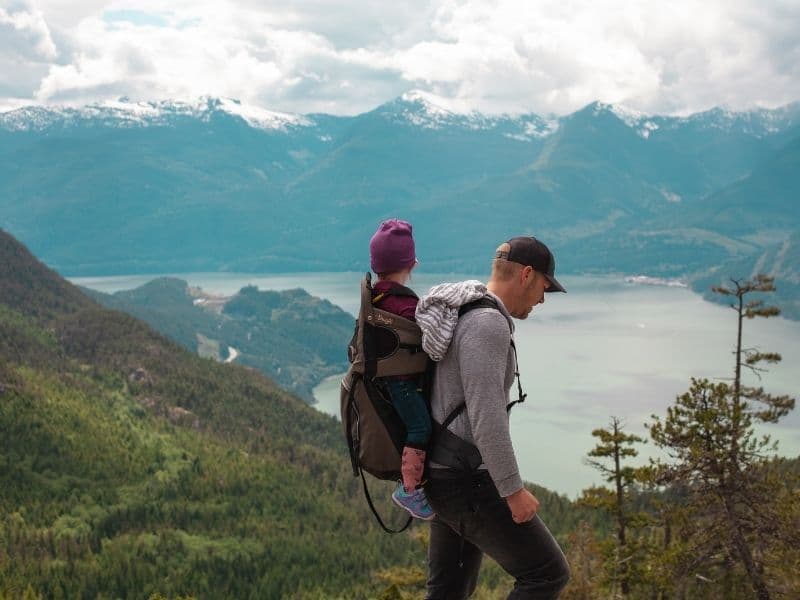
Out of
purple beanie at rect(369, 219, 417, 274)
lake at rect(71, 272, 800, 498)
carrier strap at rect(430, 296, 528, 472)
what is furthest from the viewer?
lake at rect(71, 272, 800, 498)

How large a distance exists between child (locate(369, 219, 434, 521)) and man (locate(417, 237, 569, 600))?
0.16 m

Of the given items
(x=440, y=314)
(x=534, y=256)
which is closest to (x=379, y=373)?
(x=440, y=314)

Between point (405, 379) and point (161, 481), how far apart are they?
93.1 m

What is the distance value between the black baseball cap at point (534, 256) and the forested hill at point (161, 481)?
4643 centimetres

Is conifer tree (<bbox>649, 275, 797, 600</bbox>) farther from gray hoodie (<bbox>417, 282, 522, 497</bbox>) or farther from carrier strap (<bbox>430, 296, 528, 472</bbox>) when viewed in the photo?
gray hoodie (<bbox>417, 282, 522, 497</bbox>)

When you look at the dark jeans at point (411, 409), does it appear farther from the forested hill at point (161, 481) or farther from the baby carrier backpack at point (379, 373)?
the forested hill at point (161, 481)

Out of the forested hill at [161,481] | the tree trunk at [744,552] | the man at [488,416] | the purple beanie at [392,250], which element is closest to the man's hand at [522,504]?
the man at [488,416]

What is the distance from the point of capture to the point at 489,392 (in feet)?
18.0

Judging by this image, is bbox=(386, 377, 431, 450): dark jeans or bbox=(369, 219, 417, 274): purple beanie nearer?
bbox=(386, 377, 431, 450): dark jeans

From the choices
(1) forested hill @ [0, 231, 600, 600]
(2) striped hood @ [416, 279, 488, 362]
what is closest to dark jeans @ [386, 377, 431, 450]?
(2) striped hood @ [416, 279, 488, 362]

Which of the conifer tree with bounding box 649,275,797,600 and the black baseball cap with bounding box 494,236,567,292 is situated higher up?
the black baseball cap with bounding box 494,236,567,292

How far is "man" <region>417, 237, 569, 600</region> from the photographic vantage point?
18.1ft

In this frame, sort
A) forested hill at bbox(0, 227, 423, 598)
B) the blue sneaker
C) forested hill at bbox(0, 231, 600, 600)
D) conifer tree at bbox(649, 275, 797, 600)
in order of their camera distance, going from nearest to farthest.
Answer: the blue sneaker → conifer tree at bbox(649, 275, 797, 600) → forested hill at bbox(0, 231, 600, 600) → forested hill at bbox(0, 227, 423, 598)

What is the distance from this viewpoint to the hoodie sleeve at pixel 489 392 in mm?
5484
